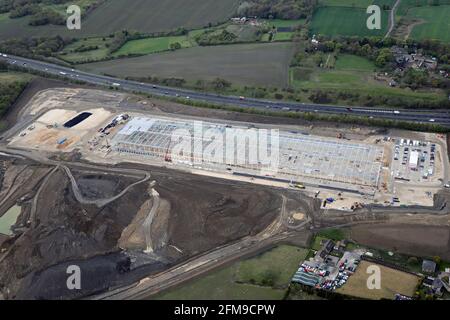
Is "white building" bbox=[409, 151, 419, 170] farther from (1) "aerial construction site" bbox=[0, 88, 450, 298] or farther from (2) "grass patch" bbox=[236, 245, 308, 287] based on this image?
(2) "grass patch" bbox=[236, 245, 308, 287]

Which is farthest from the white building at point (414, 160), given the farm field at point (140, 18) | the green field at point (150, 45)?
the farm field at point (140, 18)

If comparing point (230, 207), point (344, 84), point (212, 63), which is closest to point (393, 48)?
point (344, 84)

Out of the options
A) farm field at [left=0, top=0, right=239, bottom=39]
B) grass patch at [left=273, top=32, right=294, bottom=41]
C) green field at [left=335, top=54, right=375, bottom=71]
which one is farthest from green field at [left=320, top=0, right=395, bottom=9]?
green field at [left=335, top=54, right=375, bottom=71]

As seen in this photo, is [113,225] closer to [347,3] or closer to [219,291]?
[219,291]

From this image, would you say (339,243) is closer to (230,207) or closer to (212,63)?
(230,207)

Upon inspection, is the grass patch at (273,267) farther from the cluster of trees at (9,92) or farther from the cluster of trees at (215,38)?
the cluster of trees at (215,38)

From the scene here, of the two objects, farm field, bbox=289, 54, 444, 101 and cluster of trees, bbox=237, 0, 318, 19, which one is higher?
cluster of trees, bbox=237, 0, 318, 19

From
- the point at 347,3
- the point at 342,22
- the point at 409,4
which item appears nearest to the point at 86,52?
the point at 342,22
